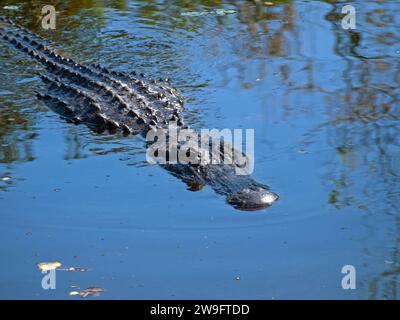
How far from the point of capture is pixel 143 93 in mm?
8102

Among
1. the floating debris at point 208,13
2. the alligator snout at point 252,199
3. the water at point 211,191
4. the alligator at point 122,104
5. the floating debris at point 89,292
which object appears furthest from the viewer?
the floating debris at point 208,13

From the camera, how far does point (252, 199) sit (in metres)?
5.93

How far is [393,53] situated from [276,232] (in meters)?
4.23

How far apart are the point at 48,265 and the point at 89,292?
46 centimetres

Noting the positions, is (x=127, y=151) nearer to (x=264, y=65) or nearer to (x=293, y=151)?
(x=293, y=151)

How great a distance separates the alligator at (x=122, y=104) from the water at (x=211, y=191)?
0.16 meters

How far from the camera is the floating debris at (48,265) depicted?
205 inches

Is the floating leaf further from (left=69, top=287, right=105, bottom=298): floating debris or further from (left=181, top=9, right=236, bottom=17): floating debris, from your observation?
(left=181, top=9, right=236, bottom=17): floating debris

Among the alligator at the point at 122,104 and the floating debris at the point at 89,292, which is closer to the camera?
the floating debris at the point at 89,292

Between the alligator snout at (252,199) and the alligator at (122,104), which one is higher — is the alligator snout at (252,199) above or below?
below

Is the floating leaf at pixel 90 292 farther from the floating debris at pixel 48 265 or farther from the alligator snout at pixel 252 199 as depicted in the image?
the alligator snout at pixel 252 199

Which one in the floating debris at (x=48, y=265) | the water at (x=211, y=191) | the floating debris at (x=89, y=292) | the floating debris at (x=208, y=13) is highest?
the floating debris at (x=208, y=13)

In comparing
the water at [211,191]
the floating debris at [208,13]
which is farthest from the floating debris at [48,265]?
the floating debris at [208,13]
